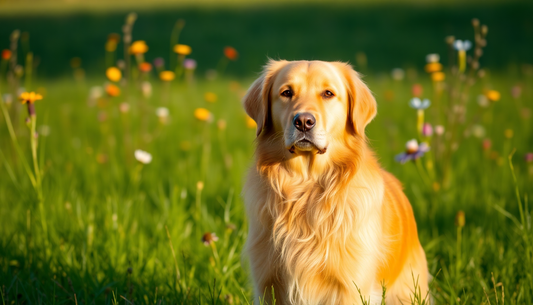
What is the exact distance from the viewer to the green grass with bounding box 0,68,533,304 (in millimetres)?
2432

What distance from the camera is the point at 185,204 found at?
3.71 metres

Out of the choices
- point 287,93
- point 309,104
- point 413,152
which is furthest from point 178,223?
point 413,152

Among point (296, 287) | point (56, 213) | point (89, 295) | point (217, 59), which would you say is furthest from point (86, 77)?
point (296, 287)

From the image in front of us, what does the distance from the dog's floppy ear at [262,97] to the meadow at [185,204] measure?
10.7 inches

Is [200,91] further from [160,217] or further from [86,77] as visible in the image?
[160,217]

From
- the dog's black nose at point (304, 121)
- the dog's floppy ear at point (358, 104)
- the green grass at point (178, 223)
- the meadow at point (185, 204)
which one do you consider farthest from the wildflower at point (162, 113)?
the dog's black nose at point (304, 121)

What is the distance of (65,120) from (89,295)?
4.28 m

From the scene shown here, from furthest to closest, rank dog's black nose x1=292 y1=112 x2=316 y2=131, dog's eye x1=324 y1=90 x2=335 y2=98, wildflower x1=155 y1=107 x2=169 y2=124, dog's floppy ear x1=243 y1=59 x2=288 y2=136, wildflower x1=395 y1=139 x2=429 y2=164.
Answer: wildflower x1=155 y1=107 x2=169 y2=124 < wildflower x1=395 y1=139 x2=429 y2=164 < dog's floppy ear x1=243 y1=59 x2=288 y2=136 < dog's eye x1=324 y1=90 x2=335 y2=98 < dog's black nose x1=292 y1=112 x2=316 y2=131

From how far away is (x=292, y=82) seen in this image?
7.46 ft

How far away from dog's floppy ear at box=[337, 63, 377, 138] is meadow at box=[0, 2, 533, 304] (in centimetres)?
54

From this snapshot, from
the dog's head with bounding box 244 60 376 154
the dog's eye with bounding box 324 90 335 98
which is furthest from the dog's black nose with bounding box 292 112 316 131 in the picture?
the dog's eye with bounding box 324 90 335 98

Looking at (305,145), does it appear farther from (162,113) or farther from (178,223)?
(162,113)

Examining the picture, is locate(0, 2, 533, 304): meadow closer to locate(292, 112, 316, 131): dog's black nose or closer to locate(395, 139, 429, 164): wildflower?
locate(395, 139, 429, 164): wildflower

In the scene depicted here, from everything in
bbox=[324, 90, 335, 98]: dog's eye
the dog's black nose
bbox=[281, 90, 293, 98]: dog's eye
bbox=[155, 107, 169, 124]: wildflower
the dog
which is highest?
bbox=[324, 90, 335, 98]: dog's eye
